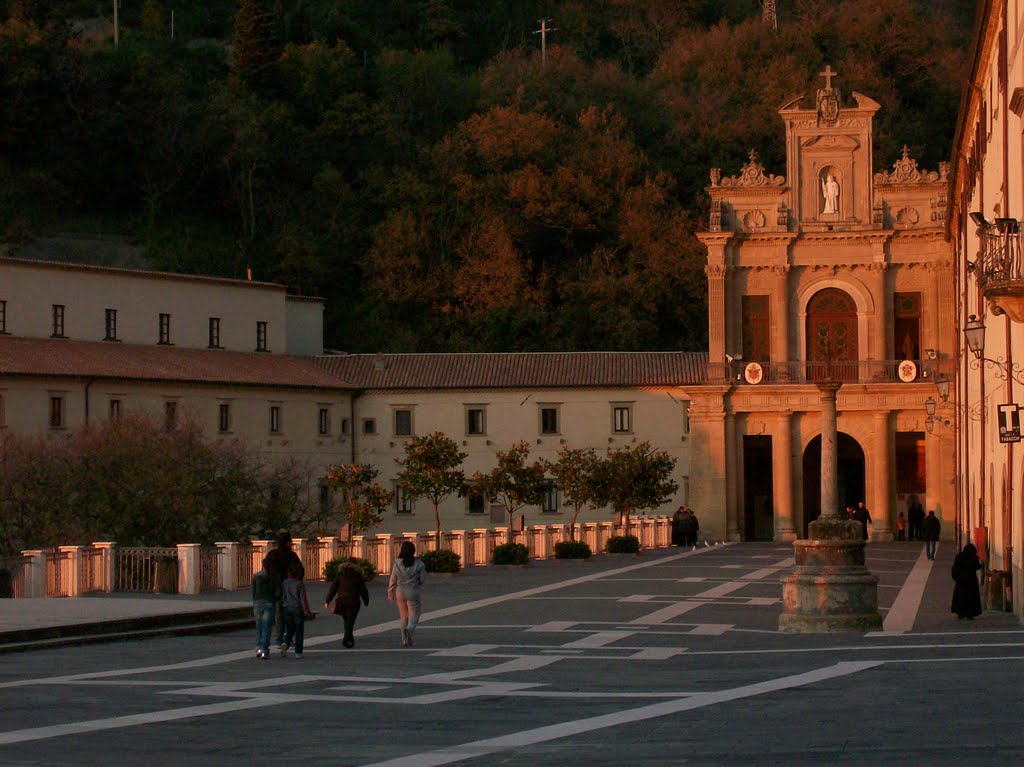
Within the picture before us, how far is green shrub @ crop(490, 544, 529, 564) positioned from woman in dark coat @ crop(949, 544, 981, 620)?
21.1 m

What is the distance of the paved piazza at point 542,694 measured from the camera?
579 inches

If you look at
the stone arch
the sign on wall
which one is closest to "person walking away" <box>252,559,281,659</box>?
the sign on wall

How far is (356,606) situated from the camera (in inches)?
1014

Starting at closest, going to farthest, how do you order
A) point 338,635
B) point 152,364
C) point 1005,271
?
point 1005,271 → point 338,635 → point 152,364

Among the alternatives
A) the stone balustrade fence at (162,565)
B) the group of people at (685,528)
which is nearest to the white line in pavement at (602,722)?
the stone balustrade fence at (162,565)

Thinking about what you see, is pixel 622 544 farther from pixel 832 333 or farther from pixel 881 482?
pixel 832 333

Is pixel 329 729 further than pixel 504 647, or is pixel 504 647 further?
pixel 504 647

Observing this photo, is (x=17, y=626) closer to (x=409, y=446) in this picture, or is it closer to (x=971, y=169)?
(x=971, y=169)

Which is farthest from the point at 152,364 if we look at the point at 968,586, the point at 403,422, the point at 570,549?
the point at 968,586

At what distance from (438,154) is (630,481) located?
34.7 meters

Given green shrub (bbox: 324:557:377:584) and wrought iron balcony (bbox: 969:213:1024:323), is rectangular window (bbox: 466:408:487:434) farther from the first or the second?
wrought iron balcony (bbox: 969:213:1024:323)

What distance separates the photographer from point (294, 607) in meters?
24.3

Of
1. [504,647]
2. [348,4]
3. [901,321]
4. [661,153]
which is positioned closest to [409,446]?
[901,321]

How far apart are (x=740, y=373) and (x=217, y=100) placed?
3780cm
